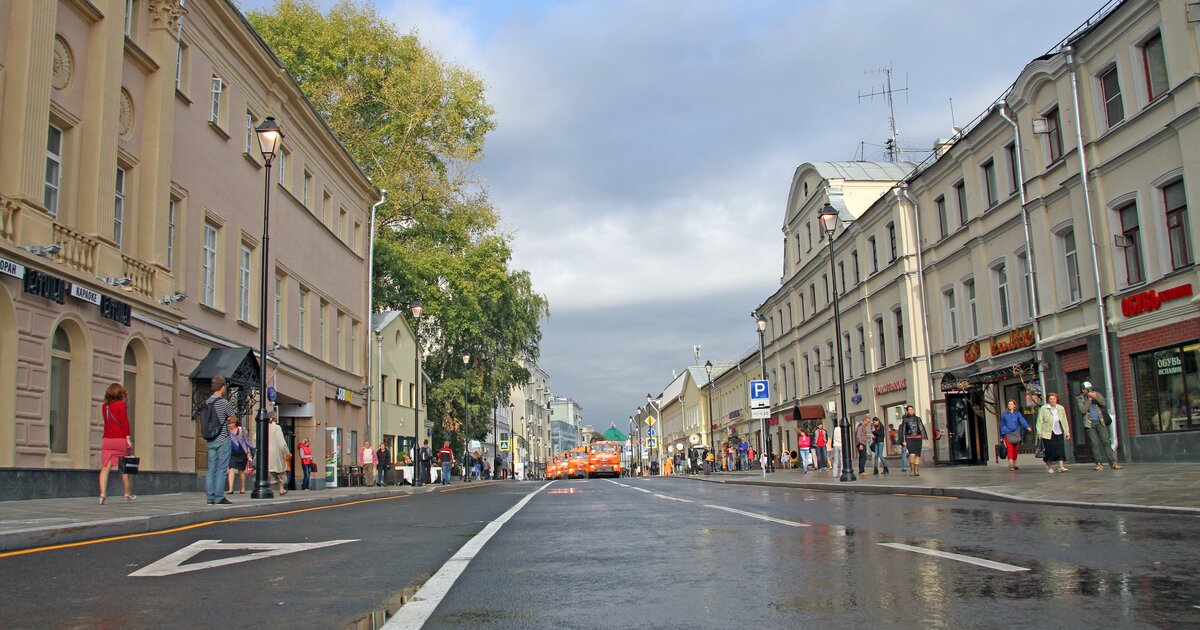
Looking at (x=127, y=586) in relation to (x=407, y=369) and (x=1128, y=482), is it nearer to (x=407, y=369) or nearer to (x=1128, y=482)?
(x=1128, y=482)

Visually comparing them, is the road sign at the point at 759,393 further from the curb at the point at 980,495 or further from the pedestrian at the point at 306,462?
the pedestrian at the point at 306,462

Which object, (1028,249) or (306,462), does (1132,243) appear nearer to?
(1028,249)

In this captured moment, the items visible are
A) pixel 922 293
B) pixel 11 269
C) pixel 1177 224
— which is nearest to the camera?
pixel 11 269

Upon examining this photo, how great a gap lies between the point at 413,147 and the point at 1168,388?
32735mm

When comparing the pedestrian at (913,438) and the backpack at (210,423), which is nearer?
the backpack at (210,423)

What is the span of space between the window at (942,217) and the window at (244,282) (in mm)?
22395

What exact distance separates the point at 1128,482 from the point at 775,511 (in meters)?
6.38

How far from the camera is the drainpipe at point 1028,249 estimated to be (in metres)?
25.6

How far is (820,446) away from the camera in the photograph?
113 ft

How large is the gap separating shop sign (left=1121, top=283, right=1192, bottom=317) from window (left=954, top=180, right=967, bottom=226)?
31.1ft

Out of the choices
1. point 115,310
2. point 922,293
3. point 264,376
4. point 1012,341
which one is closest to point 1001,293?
point 1012,341

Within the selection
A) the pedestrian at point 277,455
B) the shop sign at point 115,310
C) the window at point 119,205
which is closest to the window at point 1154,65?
the pedestrian at point 277,455

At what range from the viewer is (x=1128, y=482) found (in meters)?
15.1

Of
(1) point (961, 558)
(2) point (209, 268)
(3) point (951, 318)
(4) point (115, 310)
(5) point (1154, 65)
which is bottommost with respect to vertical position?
(1) point (961, 558)
